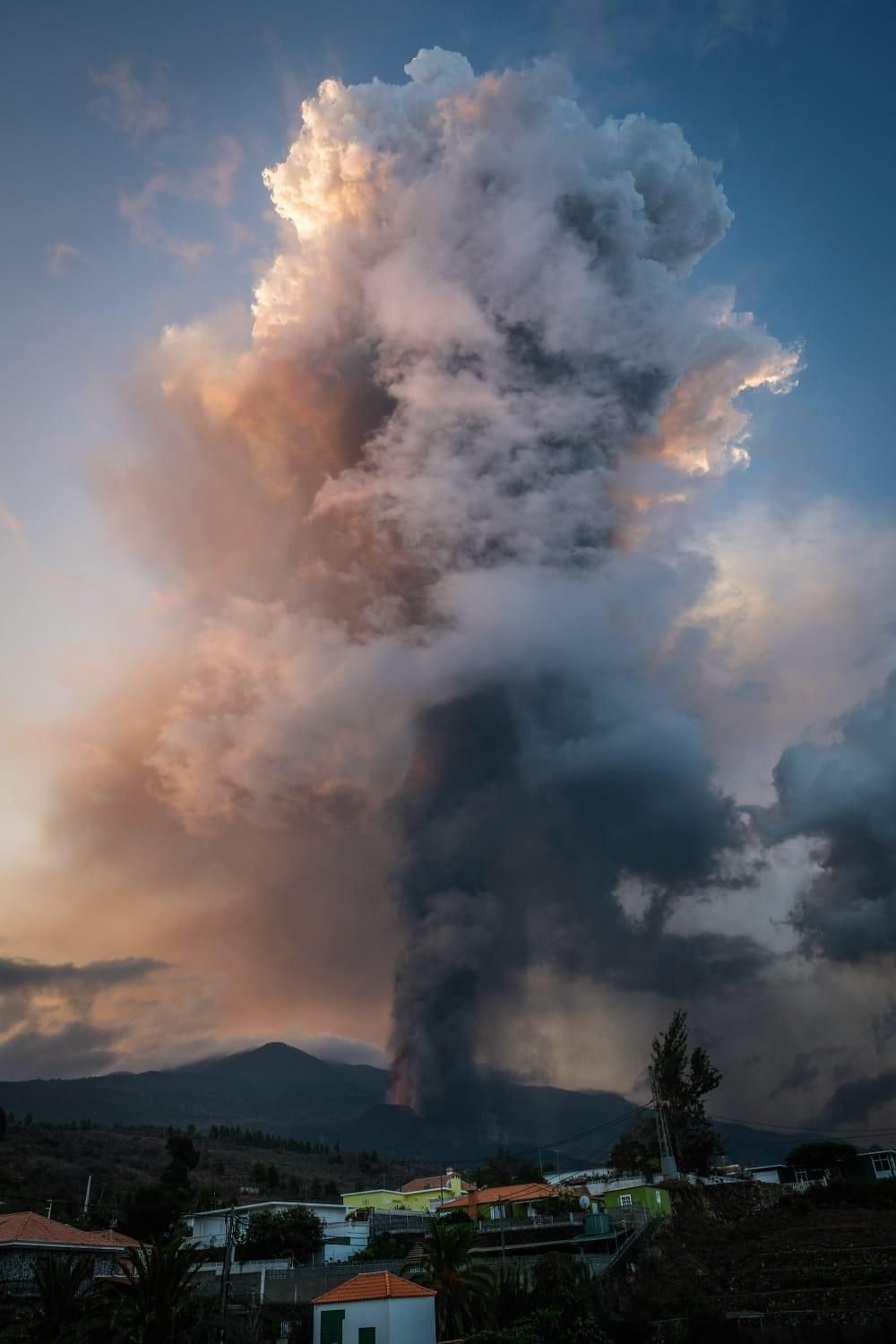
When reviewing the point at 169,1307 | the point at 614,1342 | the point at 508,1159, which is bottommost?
the point at 614,1342

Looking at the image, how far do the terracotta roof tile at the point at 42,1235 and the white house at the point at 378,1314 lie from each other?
46.5 feet

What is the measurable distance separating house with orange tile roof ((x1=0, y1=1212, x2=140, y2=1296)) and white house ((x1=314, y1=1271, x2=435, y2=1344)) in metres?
11.7

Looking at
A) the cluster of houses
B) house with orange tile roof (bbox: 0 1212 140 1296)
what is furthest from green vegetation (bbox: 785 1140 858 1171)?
house with orange tile roof (bbox: 0 1212 140 1296)

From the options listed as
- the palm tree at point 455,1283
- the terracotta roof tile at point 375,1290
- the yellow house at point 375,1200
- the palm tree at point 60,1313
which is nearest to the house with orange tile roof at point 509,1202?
the yellow house at point 375,1200

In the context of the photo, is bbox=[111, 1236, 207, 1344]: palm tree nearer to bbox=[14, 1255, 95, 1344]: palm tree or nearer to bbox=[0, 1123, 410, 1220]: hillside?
bbox=[14, 1255, 95, 1344]: palm tree

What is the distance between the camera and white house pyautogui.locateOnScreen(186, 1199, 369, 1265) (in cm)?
7169

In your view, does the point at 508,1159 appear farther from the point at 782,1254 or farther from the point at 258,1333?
the point at 258,1333

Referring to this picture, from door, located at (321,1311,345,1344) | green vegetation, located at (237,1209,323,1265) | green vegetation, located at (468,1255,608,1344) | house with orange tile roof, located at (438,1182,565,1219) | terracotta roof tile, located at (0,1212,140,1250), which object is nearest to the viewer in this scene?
green vegetation, located at (468,1255,608,1344)

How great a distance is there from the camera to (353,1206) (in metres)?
93.2

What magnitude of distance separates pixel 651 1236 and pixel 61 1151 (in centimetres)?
8627

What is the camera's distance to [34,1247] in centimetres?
5022

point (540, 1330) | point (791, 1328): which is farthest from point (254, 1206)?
point (791, 1328)

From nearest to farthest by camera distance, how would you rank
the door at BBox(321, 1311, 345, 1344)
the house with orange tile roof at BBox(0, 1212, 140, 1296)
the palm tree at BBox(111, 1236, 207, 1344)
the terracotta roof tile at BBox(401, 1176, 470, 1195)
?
the palm tree at BBox(111, 1236, 207, 1344), the door at BBox(321, 1311, 345, 1344), the house with orange tile roof at BBox(0, 1212, 140, 1296), the terracotta roof tile at BBox(401, 1176, 470, 1195)

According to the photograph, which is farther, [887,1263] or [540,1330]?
[887,1263]
